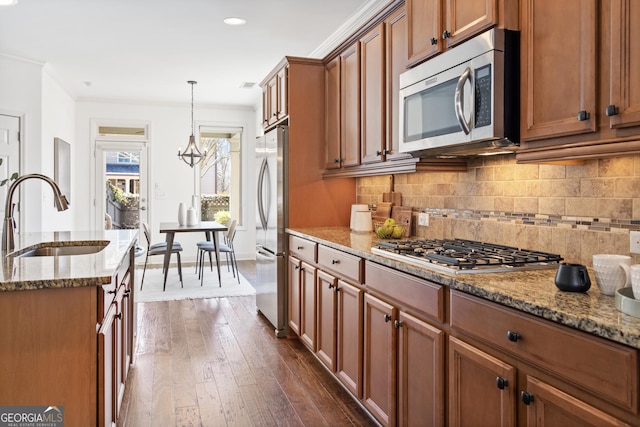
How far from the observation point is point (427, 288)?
1.84 metres

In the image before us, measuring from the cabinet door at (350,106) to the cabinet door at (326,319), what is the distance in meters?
0.90

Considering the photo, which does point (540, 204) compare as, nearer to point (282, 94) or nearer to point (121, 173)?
point (282, 94)

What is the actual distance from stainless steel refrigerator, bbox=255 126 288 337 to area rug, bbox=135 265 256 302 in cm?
125

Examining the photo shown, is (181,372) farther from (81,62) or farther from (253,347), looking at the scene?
(81,62)

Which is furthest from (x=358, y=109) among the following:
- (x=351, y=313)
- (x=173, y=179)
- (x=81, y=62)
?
(x=173, y=179)

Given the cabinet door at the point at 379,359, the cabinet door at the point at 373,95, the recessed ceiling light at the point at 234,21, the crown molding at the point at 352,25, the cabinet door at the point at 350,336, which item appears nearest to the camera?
the cabinet door at the point at 379,359

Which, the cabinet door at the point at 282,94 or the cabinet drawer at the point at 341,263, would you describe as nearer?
the cabinet drawer at the point at 341,263

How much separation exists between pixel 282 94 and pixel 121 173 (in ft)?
15.3

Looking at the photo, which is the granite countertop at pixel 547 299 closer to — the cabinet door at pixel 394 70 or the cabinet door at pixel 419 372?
the cabinet door at pixel 419 372

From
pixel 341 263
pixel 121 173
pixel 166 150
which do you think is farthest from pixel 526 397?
pixel 121 173

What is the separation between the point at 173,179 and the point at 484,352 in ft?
22.9

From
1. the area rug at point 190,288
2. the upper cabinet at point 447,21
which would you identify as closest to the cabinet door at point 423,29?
the upper cabinet at point 447,21

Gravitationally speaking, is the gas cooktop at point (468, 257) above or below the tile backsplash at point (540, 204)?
below

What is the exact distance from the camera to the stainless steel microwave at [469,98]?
1.80m
